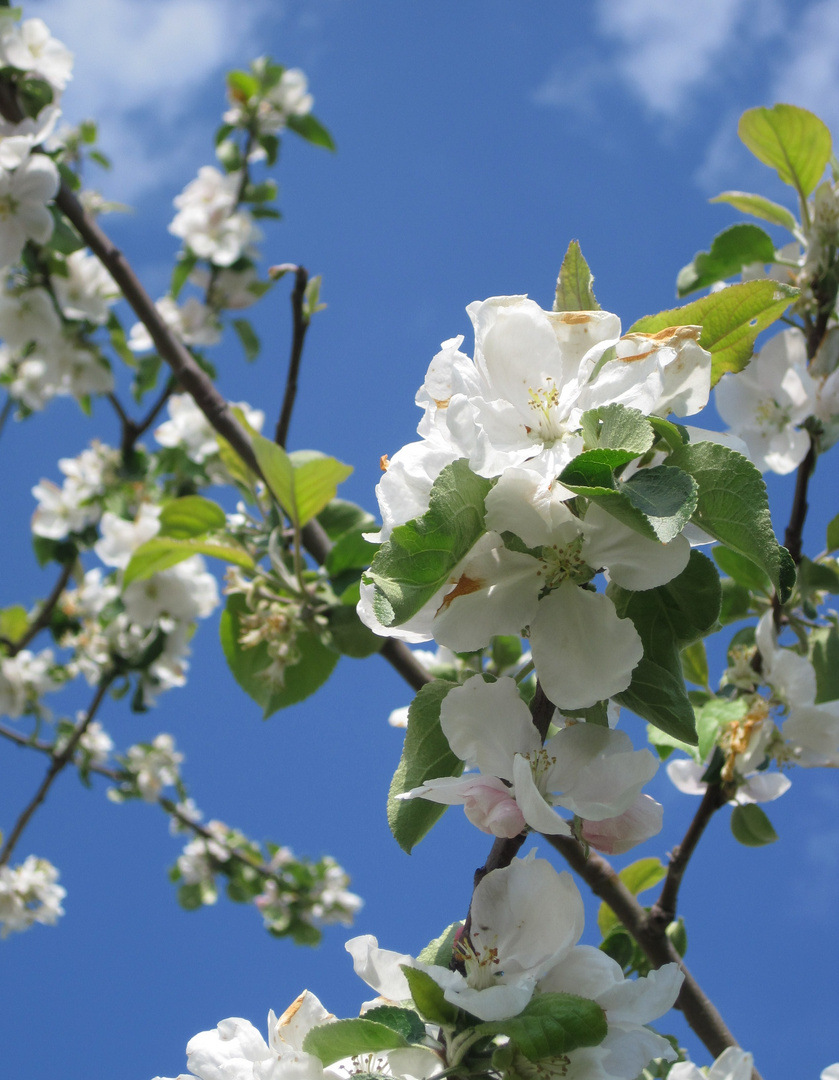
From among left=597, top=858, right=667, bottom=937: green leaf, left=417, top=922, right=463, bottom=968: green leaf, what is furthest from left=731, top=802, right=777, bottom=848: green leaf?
left=417, top=922, right=463, bottom=968: green leaf

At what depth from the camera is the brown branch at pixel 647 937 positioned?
1345mm

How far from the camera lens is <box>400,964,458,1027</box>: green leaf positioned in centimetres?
67

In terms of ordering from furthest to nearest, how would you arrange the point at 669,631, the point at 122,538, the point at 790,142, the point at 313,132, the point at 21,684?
the point at 21,684 → the point at 313,132 → the point at 122,538 → the point at 790,142 → the point at 669,631

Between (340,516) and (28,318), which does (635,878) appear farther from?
(28,318)

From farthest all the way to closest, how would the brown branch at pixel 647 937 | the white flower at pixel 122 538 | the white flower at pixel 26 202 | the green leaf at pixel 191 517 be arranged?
the white flower at pixel 122 538 < the white flower at pixel 26 202 < the green leaf at pixel 191 517 < the brown branch at pixel 647 937

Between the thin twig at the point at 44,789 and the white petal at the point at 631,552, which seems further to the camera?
the thin twig at the point at 44,789

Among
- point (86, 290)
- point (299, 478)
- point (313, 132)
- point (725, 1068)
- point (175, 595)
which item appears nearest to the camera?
point (725, 1068)

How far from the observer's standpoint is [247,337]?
12.5 feet

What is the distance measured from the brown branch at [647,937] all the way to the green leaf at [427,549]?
782 millimetres

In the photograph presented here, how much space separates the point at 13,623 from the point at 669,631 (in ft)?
11.3

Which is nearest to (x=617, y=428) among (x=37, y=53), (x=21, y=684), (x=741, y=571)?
(x=741, y=571)

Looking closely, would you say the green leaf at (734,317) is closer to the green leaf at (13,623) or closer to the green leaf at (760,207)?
the green leaf at (760,207)

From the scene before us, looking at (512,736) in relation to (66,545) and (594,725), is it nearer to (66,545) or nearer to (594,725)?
(594,725)

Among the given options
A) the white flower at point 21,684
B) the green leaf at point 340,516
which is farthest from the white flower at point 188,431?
the green leaf at point 340,516
